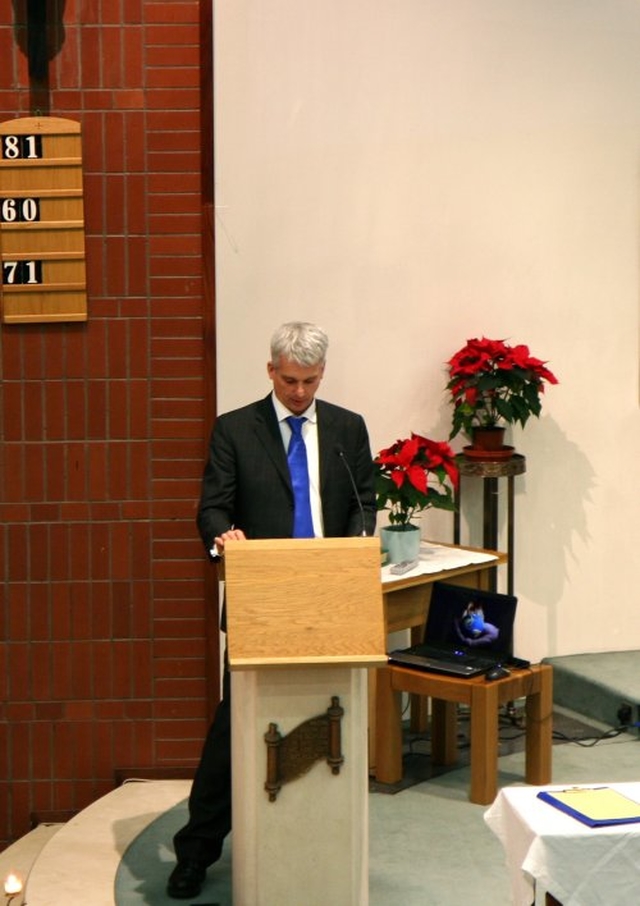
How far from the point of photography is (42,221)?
5.38 meters

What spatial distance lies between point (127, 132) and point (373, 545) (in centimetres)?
221

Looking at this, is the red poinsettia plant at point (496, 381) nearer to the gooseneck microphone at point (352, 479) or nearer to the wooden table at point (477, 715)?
the wooden table at point (477, 715)

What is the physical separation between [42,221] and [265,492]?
160cm

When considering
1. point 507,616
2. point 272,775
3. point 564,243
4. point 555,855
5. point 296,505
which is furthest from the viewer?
point 564,243

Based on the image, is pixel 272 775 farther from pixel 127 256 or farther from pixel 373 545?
pixel 127 256

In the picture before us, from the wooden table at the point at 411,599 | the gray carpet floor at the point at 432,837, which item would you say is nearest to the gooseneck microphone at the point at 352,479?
the wooden table at the point at 411,599

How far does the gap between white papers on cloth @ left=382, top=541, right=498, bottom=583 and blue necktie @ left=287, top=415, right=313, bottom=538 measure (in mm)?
972

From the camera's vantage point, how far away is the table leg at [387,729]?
5.23 metres

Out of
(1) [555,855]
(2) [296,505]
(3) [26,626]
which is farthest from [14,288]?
(1) [555,855]

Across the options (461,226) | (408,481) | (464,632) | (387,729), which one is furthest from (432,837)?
(461,226)

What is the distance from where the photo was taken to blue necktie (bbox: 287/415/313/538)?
4.41m

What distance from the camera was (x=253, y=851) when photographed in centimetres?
395

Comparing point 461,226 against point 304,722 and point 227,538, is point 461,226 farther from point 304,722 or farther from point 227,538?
point 304,722

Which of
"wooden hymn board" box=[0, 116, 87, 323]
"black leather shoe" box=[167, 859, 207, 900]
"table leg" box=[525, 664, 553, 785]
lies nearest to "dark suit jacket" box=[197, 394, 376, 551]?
"black leather shoe" box=[167, 859, 207, 900]
